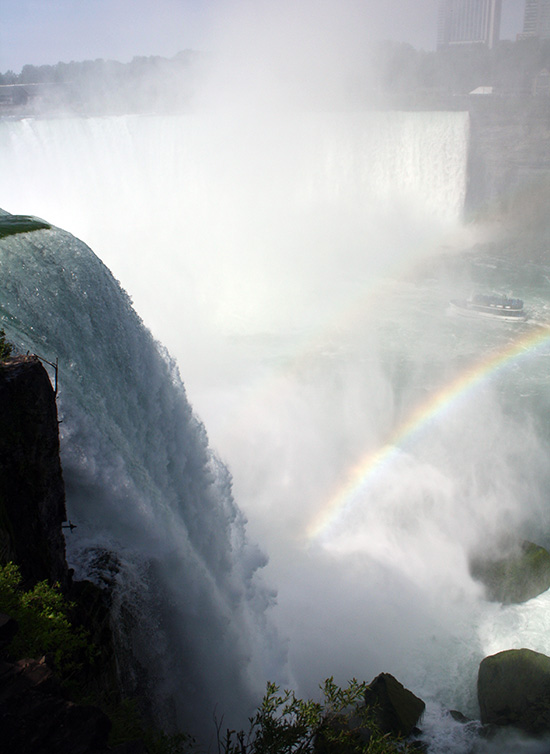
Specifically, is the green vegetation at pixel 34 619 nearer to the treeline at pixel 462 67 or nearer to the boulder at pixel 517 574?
the boulder at pixel 517 574

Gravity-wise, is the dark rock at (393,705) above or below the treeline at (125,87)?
below

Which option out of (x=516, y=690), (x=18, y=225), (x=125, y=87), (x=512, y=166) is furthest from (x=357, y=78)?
(x=516, y=690)

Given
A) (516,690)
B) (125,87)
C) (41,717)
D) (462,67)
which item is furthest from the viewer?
(462,67)

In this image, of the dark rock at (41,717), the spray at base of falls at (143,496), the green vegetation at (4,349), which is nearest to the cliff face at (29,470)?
the green vegetation at (4,349)

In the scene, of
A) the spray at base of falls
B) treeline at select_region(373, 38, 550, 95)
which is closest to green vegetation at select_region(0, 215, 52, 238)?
the spray at base of falls

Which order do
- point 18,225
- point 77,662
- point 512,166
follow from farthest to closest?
point 512,166
point 18,225
point 77,662

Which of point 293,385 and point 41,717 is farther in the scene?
point 293,385

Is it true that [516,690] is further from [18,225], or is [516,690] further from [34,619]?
[18,225]
